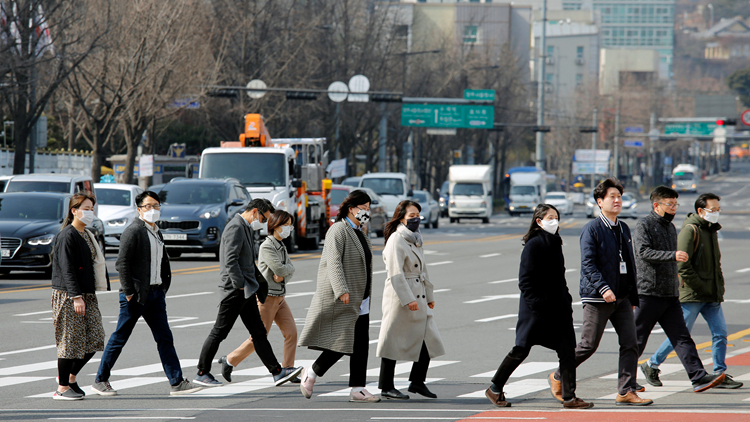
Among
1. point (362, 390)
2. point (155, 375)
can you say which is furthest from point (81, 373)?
point (362, 390)

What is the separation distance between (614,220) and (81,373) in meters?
5.08

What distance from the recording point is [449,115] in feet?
187

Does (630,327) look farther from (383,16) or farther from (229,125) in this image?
(383,16)

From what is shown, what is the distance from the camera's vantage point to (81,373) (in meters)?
9.97

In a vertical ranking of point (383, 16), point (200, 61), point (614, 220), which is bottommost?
point (614, 220)

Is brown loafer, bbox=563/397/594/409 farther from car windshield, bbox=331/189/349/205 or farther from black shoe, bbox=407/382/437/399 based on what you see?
car windshield, bbox=331/189/349/205

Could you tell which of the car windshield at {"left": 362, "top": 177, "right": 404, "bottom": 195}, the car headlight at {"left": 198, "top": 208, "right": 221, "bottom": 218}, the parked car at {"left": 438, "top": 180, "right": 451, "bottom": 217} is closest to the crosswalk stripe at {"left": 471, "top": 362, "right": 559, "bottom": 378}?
the car headlight at {"left": 198, "top": 208, "right": 221, "bottom": 218}

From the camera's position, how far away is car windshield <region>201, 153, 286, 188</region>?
83.1 feet

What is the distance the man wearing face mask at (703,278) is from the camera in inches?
365

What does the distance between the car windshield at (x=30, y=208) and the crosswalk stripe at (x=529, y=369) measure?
38.2 feet

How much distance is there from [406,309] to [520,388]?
1.44m

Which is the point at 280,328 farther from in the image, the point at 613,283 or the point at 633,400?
the point at 633,400

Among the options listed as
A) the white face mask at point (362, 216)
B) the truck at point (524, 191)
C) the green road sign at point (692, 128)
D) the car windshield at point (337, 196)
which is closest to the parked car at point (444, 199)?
the truck at point (524, 191)

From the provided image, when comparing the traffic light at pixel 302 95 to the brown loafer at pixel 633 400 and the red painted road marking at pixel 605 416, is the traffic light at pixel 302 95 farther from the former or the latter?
the red painted road marking at pixel 605 416
